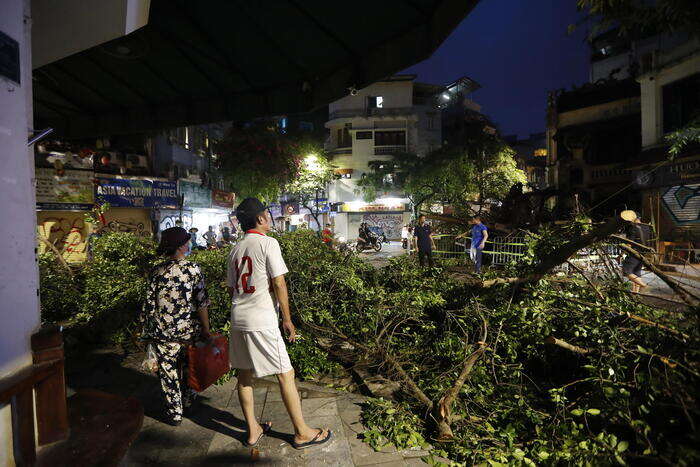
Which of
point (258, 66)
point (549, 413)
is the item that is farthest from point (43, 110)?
point (549, 413)

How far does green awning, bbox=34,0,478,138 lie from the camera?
121 inches

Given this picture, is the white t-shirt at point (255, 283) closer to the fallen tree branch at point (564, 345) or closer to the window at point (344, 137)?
the fallen tree branch at point (564, 345)

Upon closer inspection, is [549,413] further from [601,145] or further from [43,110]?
[601,145]

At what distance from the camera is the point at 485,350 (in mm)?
3924

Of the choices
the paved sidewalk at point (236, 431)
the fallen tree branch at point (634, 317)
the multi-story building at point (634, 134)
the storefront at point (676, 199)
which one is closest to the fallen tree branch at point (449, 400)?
the paved sidewalk at point (236, 431)

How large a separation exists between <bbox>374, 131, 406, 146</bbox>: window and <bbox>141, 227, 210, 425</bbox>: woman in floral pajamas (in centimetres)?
3185

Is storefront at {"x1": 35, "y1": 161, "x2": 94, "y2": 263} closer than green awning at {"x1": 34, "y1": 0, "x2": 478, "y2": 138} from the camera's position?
No

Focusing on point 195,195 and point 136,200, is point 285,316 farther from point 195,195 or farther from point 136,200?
point 195,195

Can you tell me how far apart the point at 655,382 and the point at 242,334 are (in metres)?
3.16

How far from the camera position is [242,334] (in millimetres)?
3053

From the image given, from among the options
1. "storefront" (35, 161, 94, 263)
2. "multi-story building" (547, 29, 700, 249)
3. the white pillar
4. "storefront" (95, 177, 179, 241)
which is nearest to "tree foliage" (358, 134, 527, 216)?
"multi-story building" (547, 29, 700, 249)

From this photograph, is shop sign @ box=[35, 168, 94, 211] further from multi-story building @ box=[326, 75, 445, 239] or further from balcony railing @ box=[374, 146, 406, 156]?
balcony railing @ box=[374, 146, 406, 156]

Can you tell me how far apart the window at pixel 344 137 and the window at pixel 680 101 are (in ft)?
77.4

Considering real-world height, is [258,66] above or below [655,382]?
above
